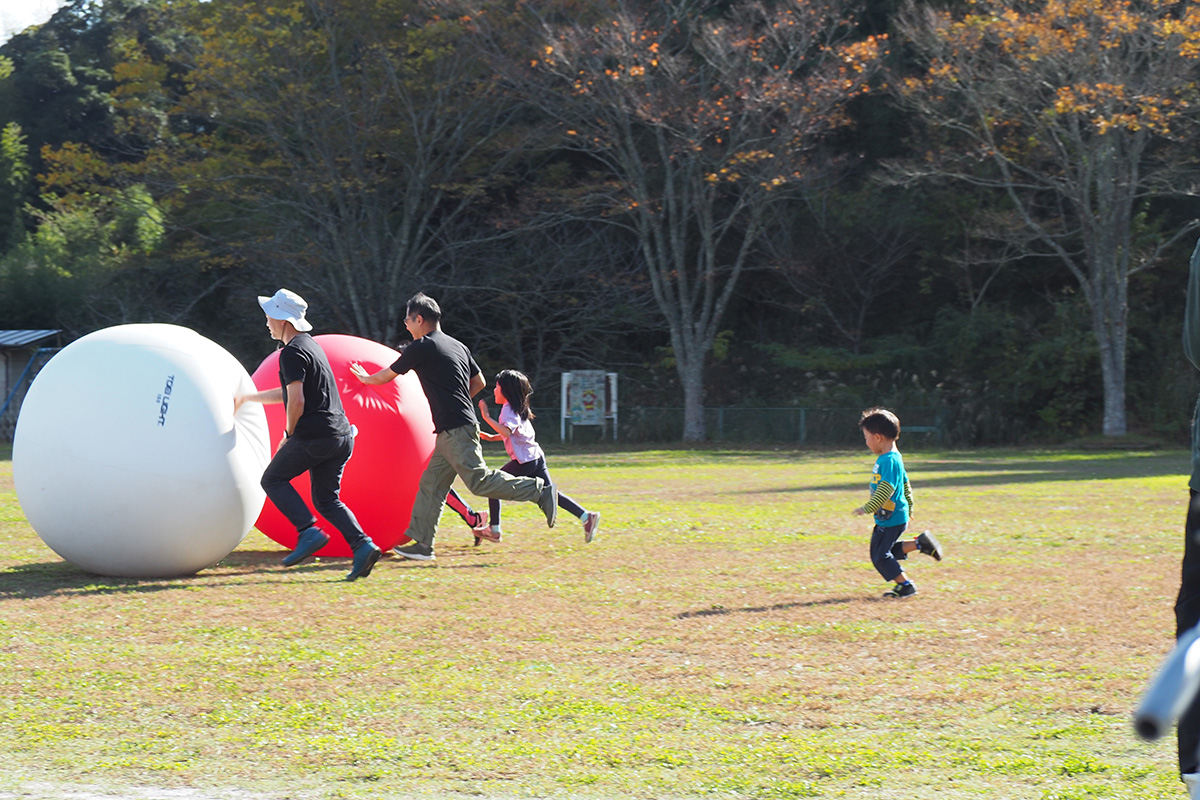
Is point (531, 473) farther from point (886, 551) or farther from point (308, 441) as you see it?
point (886, 551)

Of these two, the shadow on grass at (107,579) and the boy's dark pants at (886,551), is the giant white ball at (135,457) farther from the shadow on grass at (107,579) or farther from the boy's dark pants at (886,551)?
the boy's dark pants at (886,551)

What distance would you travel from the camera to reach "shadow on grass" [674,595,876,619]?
7574 millimetres

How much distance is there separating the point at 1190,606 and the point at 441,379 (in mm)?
6787

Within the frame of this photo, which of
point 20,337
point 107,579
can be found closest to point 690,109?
point 20,337

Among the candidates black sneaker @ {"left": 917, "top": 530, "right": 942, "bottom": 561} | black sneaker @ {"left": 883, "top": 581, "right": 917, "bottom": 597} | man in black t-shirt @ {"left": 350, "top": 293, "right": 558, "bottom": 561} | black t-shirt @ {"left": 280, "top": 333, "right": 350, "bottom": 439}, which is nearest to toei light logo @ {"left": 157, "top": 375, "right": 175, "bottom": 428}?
black t-shirt @ {"left": 280, "top": 333, "right": 350, "bottom": 439}

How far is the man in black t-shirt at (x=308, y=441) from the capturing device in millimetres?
8562

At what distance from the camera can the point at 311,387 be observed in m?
8.61

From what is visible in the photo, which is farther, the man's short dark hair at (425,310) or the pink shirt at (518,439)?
the pink shirt at (518,439)

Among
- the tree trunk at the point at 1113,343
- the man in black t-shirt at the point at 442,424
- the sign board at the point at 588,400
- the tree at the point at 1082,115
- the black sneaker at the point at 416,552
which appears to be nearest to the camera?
the man in black t-shirt at the point at 442,424

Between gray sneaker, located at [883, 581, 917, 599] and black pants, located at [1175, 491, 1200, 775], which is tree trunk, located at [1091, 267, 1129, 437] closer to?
gray sneaker, located at [883, 581, 917, 599]

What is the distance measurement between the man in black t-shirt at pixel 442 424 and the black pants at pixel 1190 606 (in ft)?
21.4

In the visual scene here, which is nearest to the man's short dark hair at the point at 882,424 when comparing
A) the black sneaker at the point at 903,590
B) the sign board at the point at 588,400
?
the black sneaker at the point at 903,590

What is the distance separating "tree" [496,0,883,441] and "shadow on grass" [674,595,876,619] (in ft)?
74.6

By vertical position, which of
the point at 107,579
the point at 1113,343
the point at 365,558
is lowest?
the point at 107,579
